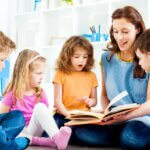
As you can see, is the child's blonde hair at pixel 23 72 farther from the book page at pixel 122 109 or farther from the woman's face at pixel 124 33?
the book page at pixel 122 109

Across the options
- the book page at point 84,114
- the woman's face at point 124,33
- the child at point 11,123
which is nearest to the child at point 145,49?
the woman's face at point 124,33

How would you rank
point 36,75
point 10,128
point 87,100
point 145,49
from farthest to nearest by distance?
point 36,75, point 87,100, point 145,49, point 10,128

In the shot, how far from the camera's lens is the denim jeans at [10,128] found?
3.82 feet

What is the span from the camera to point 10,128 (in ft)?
4.03

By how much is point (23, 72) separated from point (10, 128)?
77 cm

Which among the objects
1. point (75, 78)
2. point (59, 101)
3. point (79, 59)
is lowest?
point (59, 101)

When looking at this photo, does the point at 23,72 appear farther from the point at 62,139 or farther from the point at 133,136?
the point at 133,136

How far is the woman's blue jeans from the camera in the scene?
1395 mm

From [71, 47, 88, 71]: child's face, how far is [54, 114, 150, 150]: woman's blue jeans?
445 millimetres

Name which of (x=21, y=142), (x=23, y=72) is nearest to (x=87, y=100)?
(x=23, y=72)

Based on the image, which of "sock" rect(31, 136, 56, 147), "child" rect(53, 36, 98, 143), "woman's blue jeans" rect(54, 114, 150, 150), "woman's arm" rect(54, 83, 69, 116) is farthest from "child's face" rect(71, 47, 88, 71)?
"sock" rect(31, 136, 56, 147)

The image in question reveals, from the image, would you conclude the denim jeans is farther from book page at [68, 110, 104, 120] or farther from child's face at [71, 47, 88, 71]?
child's face at [71, 47, 88, 71]

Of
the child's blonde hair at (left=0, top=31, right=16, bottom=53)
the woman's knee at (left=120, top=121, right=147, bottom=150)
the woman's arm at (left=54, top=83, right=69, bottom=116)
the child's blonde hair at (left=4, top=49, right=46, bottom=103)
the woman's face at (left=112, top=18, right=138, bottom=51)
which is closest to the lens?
the child's blonde hair at (left=0, top=31, right=16, bottom=53)

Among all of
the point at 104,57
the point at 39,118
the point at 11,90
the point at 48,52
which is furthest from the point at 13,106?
the point at 48,52
